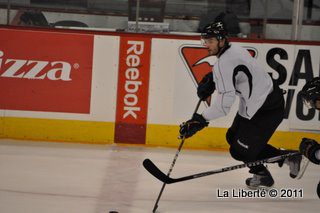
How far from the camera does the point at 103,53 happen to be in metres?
6.86

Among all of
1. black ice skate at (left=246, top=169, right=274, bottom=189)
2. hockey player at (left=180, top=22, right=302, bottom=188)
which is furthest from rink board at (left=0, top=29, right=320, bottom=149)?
hockey player at (left=180, top=22, right=302, bottom=188)

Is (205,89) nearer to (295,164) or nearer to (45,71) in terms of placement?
(295,164)

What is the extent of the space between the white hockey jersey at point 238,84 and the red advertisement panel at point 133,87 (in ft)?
6.92

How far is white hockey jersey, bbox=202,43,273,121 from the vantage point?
455 centimetres

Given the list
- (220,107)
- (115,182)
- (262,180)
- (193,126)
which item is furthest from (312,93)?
(115,182)

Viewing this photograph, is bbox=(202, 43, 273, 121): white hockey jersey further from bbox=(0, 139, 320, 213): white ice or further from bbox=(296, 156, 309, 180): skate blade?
Result: bbox=(0, 139, 320, 213): white ice

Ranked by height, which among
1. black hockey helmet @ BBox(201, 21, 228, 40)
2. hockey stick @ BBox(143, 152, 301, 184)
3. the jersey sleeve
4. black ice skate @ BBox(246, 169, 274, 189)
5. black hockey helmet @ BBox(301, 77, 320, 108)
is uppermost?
black hockey helmet @ BBox(201, 21, 228, 40)

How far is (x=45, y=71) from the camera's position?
684cm

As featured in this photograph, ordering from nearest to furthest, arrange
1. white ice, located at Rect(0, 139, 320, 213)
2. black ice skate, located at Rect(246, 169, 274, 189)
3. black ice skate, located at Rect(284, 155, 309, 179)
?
white ice, located at Rect(0, 139, 320, 213) → black ice skate, located at Rect(284, 155, 309, 179) → black ice skate, located at Rect(246, 169, 274, 189)

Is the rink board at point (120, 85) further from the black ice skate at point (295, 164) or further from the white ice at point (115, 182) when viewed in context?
the black ice skate at point (295, 164)

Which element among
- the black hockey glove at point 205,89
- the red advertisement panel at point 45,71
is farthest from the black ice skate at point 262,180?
the red advertisement panel at point 45,71

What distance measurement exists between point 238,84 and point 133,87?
227cm

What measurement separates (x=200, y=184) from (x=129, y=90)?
1841mm

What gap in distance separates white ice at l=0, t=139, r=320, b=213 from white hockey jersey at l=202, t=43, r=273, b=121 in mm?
602
